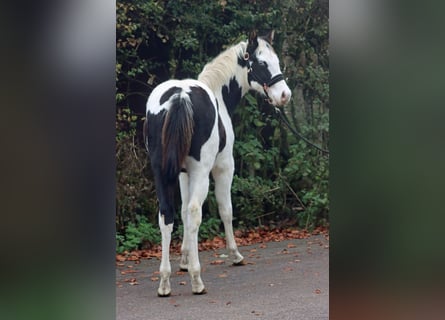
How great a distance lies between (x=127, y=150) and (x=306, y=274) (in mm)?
1540

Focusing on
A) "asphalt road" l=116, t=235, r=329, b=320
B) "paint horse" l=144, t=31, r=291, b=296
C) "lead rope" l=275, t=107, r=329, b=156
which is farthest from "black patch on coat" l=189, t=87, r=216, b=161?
"asphalt road" l=116, t=235, r=329, b=320

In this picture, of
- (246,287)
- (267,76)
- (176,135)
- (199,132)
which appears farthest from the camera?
(267,76)

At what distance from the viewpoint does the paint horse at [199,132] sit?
166 inches

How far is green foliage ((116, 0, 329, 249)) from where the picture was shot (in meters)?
4.25

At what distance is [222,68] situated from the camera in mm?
4496

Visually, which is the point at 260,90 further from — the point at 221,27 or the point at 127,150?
the point at 127,150

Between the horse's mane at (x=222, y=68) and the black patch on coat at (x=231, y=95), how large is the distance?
5 centimetres

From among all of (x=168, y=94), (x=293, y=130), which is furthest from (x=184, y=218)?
(x=293, y=130)

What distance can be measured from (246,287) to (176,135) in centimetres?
119

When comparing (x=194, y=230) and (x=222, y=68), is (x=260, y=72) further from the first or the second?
(x=194, y=230)

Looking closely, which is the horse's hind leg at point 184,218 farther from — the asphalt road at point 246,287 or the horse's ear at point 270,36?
the horse's ear at point 270,36

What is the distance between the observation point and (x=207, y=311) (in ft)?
14.0

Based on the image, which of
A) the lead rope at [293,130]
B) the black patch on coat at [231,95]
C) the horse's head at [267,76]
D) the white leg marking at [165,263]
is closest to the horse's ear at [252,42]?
the horse's head at [267,76]
